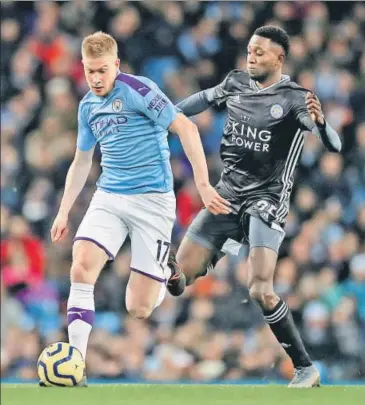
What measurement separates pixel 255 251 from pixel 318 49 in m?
6.02

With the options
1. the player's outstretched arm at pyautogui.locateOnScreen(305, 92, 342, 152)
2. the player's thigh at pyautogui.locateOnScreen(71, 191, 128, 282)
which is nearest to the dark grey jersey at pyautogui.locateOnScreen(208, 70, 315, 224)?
the player's outstretched arm at pyautogui.locateOnScreen(305, 92, 342, 152)

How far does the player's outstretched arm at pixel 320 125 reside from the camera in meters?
8.00

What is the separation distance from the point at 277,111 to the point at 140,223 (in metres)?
1.27

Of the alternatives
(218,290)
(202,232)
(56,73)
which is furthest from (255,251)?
(56,73)

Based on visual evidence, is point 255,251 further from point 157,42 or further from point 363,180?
point 157,42

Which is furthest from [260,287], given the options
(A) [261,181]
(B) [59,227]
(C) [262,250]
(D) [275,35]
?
(D) [275,35]

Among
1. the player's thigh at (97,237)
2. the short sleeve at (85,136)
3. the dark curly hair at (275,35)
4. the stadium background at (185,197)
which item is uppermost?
the dark curly hair at (275,35)

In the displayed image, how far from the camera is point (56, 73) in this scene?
44.9 feet

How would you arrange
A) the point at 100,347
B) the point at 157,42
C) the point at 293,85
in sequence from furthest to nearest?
the point at 157,42 < the point at 100,347 < the point at 293,85

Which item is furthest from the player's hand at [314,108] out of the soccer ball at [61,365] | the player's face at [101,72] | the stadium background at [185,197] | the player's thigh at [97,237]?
the stadium background at [185,197]

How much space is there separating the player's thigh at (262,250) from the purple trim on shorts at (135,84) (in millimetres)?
1232

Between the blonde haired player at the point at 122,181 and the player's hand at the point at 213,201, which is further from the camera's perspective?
the blonde haired player at the point at 122,181

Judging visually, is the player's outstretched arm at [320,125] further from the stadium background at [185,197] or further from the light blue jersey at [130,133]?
the stadium background at [185,197]

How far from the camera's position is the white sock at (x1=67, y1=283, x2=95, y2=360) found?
25.8 feet
